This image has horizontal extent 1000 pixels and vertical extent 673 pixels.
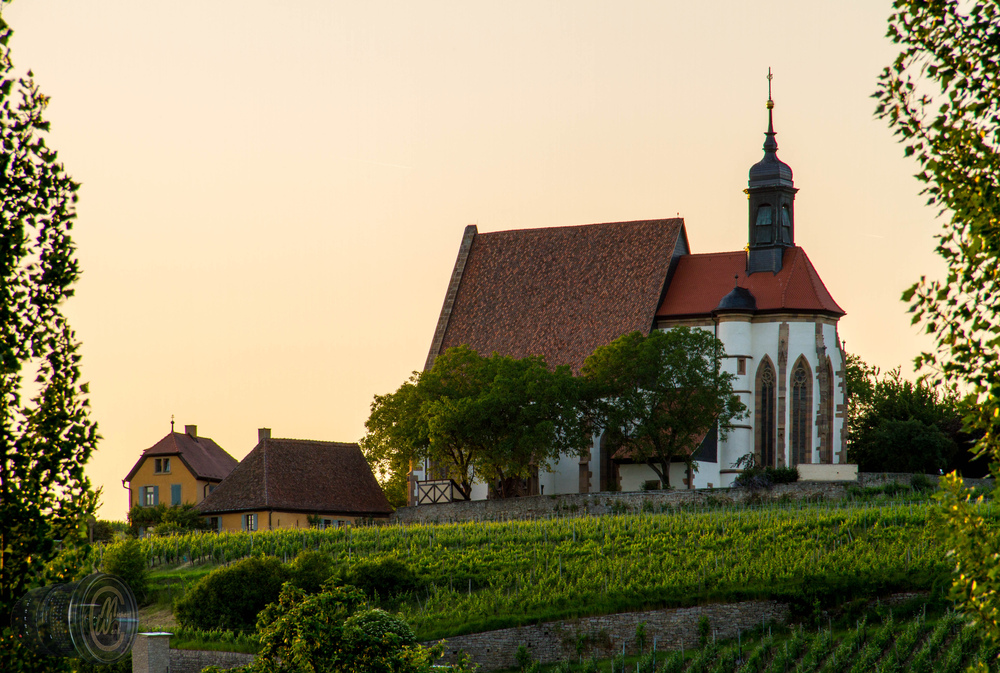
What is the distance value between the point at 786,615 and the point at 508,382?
69.8 ft

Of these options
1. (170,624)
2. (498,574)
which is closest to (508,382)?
(498,574)

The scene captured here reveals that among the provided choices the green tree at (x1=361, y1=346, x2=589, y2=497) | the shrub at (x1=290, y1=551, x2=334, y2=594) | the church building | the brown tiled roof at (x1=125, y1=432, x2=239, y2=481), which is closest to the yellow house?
the brown tiled roof at (x1=125, y1=432, x2=239, y2=481)

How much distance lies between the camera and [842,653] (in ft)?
123

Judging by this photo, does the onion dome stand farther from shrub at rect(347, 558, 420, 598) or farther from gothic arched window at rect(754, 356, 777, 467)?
shrub at rect(347, 558, 420, 598)

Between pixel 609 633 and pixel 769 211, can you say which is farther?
pixel 769 211

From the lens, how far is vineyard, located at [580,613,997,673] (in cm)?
3569

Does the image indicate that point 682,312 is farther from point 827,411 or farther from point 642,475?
point 642,475

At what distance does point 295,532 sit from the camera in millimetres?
57688

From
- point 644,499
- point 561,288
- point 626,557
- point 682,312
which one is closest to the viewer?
point 626,557

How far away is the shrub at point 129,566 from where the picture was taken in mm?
49812

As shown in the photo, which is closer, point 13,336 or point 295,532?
point 13,336

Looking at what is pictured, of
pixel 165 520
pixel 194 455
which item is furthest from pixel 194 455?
pixel 165 520

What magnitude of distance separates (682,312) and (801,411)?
6.74 metres

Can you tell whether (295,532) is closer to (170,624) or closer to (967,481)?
(170,624)
